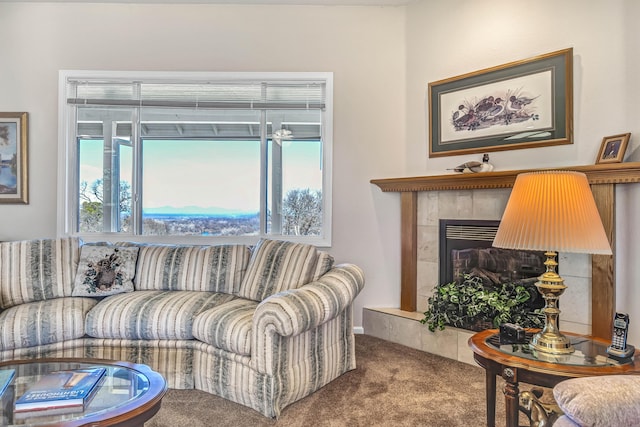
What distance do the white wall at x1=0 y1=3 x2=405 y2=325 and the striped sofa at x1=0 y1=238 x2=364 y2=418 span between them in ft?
3.13

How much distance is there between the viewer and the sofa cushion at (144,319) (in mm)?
2332

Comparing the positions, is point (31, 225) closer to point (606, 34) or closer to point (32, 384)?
point (32, 384)

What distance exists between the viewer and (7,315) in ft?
7.61

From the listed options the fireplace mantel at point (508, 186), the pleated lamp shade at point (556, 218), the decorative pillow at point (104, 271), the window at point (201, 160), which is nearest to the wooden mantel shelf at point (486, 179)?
the fireplace mantel at point (508, 186)

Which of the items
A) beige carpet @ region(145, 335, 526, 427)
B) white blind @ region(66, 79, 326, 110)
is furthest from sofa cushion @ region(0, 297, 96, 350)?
white blind @ region(66, 79, 326, 110)

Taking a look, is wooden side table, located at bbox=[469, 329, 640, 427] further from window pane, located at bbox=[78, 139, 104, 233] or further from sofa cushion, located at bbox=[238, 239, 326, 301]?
window pane, located at bbox=[78, 139, 104, 233]

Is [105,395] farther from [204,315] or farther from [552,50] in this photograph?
[552,50]

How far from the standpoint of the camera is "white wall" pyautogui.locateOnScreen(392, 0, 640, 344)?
2.42m

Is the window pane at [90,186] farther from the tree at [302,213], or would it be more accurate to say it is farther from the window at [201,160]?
the tree at [302,213]

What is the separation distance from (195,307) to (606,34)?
3.04m

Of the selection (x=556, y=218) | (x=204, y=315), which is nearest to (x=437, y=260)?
(x=556, y=218)

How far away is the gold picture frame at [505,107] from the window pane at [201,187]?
1619 mm

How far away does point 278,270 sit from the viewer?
260cm

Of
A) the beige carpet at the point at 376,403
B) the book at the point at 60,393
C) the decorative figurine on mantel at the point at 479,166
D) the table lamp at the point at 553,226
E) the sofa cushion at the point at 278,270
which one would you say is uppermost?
the decorative figurine on mantel at the point at 479,166
